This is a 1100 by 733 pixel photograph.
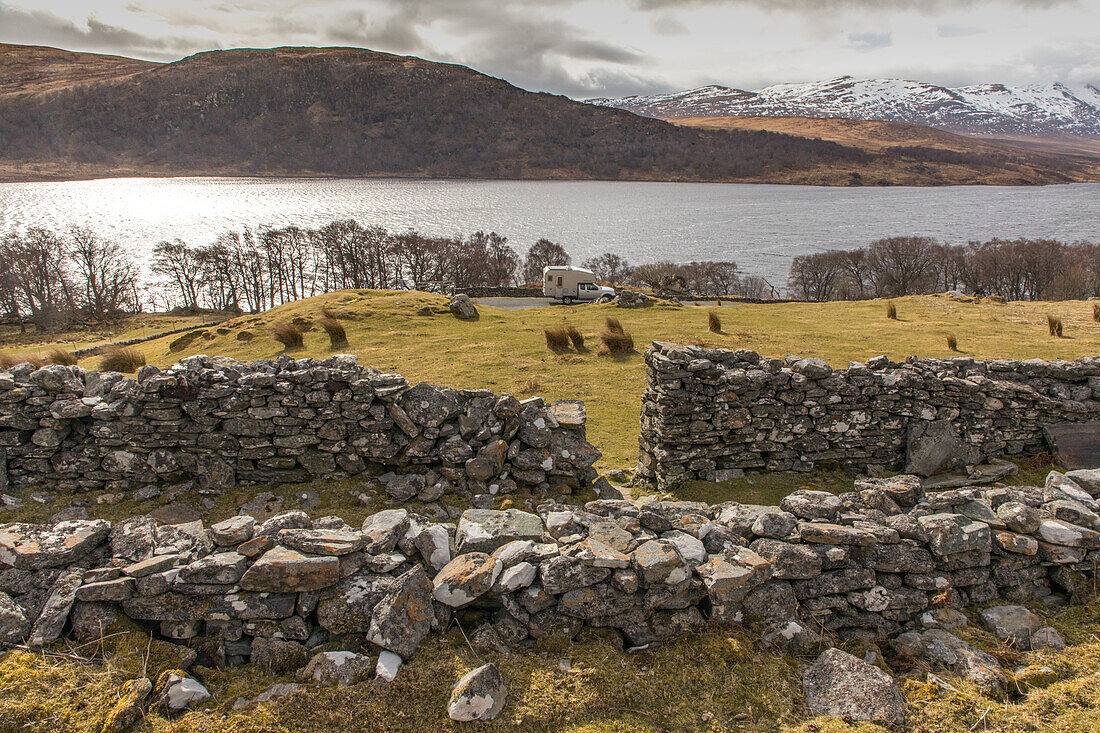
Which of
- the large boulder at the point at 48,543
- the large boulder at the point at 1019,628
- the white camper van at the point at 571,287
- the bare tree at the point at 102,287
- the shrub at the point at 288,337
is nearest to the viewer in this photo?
the large boulder at the point at 48,543

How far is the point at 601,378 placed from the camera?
16.0 meters

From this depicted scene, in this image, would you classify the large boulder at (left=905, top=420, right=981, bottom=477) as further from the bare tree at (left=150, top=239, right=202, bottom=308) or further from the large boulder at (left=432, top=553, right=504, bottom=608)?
the bare tree at (left=150, top=239, right=202, bottom=308)

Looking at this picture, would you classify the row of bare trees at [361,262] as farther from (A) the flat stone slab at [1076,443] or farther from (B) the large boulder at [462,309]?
(A) the flat stone slab at [1076,443]

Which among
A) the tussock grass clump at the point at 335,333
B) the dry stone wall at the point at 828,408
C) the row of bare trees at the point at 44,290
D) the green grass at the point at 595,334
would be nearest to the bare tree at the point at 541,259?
the green grass at the point at 595,334

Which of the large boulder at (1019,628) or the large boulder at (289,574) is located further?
the large boulder at (1019,628)

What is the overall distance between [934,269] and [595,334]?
2597 inches

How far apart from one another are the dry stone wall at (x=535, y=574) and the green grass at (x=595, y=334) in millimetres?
5880

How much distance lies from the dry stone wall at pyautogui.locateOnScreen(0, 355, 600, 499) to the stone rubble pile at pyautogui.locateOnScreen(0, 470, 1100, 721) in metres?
2.79

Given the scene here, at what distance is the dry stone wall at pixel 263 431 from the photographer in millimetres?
7547

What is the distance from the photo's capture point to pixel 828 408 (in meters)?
9.58

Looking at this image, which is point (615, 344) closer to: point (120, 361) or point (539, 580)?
point (539, 580)

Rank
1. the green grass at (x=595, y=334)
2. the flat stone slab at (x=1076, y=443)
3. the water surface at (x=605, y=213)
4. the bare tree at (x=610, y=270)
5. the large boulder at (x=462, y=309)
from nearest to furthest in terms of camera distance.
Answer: the flat stone slab at (x=1076, y=443) < the green grass at (x=595, y=334) < the large boulder at (x=462, y=309) < the bare tree at (x=610, y=270) < the water surface at (x=605, y=213)

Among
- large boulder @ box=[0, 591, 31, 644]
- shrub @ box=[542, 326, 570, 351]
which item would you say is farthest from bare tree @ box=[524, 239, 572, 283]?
large boulder @ box=[0, 591, 31, 644]

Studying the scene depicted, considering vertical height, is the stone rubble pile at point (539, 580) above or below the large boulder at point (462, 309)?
below
